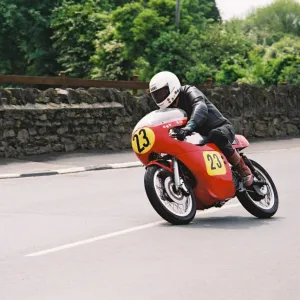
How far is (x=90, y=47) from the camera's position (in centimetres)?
5591

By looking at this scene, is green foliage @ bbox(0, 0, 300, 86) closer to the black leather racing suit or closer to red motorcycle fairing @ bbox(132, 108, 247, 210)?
the black leather racing suit

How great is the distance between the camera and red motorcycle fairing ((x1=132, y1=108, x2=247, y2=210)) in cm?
1035

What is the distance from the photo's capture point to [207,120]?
10852mm

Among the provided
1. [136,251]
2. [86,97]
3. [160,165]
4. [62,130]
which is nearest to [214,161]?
[160,165]

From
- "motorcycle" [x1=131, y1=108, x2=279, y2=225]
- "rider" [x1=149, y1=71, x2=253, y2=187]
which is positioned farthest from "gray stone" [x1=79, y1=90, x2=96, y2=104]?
"motorcycle" [x1=131, y1=108, x2=279, y2=225]

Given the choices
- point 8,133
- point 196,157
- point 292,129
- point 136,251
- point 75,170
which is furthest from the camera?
point 292,129

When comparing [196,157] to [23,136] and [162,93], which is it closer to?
[162,93]

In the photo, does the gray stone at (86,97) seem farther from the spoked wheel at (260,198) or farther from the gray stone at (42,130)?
Answer: the spoked wheel at (260,198)

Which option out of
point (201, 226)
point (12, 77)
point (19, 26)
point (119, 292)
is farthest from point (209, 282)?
point (19, 26)

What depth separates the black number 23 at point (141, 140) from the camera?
10336 mm

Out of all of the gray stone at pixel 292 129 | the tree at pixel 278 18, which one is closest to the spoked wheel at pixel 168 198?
the gray stone at pixel 292 129

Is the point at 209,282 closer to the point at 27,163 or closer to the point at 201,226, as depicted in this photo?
the point at 201,226

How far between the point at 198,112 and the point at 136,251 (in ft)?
7.06

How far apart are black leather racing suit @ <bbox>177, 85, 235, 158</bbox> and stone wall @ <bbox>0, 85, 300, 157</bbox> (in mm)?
9625
